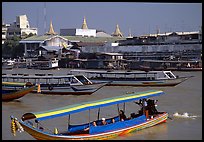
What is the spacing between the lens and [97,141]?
4.70 metres

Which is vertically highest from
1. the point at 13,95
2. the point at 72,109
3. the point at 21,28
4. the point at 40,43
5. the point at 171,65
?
the point at 21,28

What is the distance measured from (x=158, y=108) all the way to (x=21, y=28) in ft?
102

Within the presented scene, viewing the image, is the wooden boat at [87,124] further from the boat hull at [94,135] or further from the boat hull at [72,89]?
the boat hull at [72,89]

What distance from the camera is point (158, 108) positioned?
7660 mm

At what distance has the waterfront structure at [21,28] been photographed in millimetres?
36416

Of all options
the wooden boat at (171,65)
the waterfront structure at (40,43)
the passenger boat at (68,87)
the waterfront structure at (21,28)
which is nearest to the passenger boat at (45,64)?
the waterfront structure at (40,43)

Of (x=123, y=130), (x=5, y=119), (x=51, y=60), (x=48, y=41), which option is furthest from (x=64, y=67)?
(x=123, y=130)

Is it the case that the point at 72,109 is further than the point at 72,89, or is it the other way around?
the point at 72,89

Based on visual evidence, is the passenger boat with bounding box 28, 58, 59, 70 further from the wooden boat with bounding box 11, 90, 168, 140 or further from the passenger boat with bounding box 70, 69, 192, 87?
the wooden boat with bounding box 11, 90, 168, 140

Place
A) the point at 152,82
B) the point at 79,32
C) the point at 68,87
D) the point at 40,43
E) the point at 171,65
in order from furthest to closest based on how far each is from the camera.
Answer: the point at 79,32, the point at 40,43, the point at 171,65, the point at 152,82, the point at 68,87

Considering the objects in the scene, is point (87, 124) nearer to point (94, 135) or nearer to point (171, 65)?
point (94, 135)

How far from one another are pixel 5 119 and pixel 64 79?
3.68 m

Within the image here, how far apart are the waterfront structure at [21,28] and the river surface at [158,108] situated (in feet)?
86.1

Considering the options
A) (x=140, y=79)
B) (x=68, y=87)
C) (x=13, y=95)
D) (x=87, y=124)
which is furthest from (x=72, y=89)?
(x=87, y=124)
